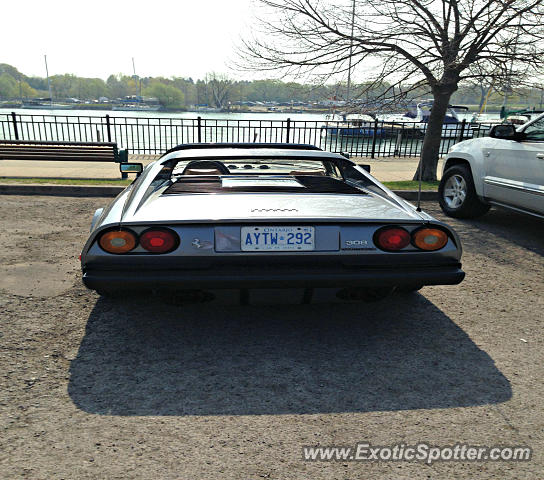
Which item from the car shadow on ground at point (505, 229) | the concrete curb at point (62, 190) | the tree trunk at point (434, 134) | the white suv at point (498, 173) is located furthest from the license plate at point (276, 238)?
the tree trunk at point (434, 134)

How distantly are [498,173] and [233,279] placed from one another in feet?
16.2

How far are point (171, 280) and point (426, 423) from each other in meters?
1.57

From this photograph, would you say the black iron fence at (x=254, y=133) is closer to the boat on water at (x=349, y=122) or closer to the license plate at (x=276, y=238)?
the boat on water at (x=349, y=122)

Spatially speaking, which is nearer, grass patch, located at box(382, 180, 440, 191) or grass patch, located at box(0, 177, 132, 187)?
grass patch, located at box(0, 177, 132, 187)

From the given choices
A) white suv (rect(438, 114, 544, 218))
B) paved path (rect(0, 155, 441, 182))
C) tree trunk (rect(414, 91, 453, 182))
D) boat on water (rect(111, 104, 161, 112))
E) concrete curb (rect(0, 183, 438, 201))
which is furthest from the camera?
boat on water (rect(111, 104, 161, 112))

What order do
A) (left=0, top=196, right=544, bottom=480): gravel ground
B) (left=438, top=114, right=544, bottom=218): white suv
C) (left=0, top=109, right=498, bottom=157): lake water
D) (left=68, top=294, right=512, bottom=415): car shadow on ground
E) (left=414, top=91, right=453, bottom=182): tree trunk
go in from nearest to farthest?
(left=0, top=196, right=544, bottom=480): gravel ground
(left=68, top=294, right=512, bottom=415): car shadow on ground
(left=438, top=114, right=544, bottom=218): white suv
(left=414, top=91, right=453, bottom=182): tree trunk
(left=0, top=109, right=498, bottom=157): lake water

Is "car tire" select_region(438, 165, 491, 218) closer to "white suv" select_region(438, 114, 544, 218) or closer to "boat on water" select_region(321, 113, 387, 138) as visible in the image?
"white suv" select_region(438, 114, 544, 218)

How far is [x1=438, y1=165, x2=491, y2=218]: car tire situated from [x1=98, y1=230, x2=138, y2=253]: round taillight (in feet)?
18.3

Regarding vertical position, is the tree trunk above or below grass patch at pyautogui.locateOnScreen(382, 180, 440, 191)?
above

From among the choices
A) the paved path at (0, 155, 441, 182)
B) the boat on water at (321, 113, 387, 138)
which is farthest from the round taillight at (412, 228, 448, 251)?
the boat on water at (321, 113, 387, 138)

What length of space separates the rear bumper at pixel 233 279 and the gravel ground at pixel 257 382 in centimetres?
50

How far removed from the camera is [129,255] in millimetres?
2779

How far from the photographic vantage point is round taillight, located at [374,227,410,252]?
Answer: 2906 millimetres

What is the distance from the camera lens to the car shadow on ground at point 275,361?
98.7 inches
